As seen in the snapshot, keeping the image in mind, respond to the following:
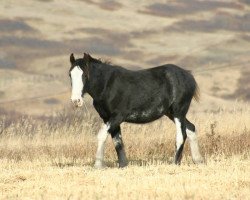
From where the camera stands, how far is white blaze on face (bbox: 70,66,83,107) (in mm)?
12273

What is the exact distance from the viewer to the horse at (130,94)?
12.8 meters

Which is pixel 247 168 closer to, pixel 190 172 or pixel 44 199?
pixel 190 172

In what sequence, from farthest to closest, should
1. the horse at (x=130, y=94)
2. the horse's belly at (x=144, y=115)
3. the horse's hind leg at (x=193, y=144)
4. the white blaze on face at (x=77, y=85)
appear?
the horse's hind leg at (x=193, y=144)
the horse's belly at (x=144, y=115)
the horse at (x=130, y=94)
the white blaze on face at (x=77, y=85)

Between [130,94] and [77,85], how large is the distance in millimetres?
1340

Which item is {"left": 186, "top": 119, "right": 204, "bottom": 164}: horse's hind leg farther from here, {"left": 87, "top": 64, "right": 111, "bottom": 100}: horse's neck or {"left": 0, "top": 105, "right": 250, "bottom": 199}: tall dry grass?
{"left": 87, "top": 64, "right": 111, "bottom": 100}: horse's neck

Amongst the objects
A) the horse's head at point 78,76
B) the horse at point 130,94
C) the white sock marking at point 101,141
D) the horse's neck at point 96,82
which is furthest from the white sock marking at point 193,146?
the horse's head at point 78,76

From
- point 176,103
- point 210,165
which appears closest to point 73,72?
point 176,103

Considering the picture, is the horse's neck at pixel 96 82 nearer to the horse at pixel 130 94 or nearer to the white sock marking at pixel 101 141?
the horse at pixel 130 94

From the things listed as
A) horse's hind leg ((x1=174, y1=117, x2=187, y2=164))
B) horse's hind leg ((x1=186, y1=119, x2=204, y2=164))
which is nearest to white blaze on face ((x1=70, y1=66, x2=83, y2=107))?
horse's hind leg ((x1=174, y1=117, x2=187, y2=164))

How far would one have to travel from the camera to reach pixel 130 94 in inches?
520

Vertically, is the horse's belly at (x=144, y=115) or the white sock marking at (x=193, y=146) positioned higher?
the horse's belly at (x=144, y=115)

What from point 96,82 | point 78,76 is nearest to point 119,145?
point 96,82

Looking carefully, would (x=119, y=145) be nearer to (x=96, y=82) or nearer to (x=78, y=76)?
(x=96, y=82)

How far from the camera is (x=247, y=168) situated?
1234cm
